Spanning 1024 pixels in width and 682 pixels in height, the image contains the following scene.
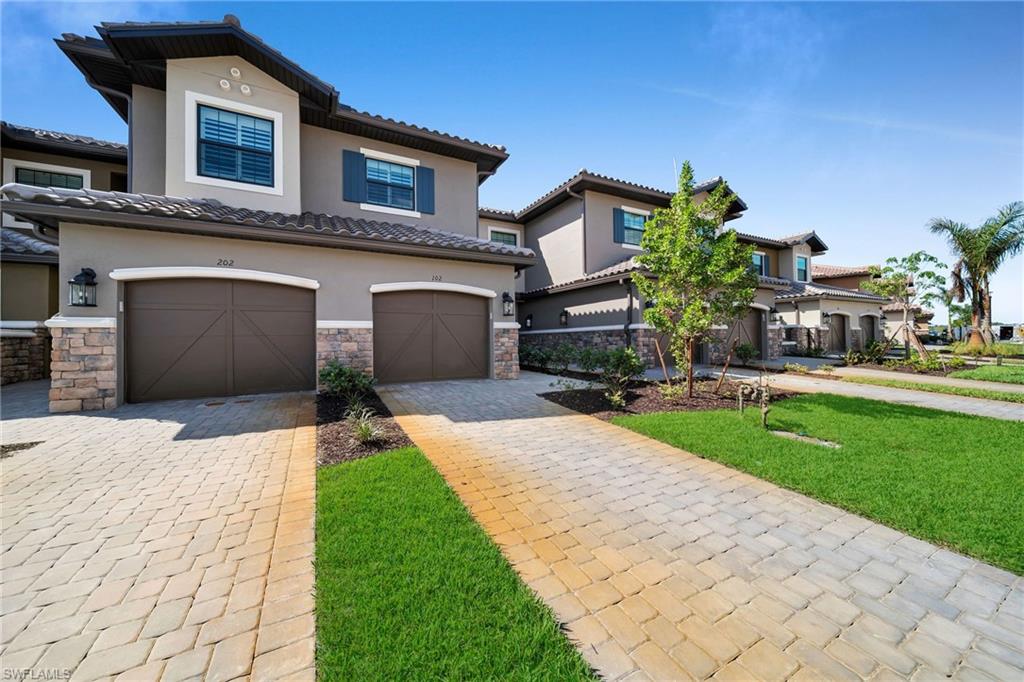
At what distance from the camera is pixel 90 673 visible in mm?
1816

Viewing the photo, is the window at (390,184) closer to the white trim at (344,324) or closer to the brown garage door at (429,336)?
the brown garage door at (429,336)

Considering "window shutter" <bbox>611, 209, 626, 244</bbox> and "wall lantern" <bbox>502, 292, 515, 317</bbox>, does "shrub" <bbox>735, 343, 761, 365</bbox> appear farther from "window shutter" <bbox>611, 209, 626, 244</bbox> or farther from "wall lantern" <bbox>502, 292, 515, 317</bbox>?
"wall lantern" <bbox>502, 292, 515, 317</bbox>

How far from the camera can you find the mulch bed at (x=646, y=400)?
709 cm

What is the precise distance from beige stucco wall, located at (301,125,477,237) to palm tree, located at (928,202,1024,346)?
2748 cm

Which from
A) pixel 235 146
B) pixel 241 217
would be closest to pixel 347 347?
pixel 241 217

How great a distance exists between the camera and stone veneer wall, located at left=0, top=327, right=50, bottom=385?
9.52 metres

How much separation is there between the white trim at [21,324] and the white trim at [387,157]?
9840 mm

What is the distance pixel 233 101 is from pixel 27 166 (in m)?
8.57

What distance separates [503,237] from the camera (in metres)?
18.1

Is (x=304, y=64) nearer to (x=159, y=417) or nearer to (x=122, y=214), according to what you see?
(x=122, y=214)

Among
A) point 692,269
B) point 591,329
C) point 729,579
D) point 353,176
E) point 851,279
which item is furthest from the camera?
point 851,279

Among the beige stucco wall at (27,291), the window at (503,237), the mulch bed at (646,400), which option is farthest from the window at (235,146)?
the window at (503,237)

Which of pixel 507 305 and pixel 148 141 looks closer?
pixel 148 141

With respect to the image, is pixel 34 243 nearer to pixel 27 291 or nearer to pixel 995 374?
pixel 27 291
